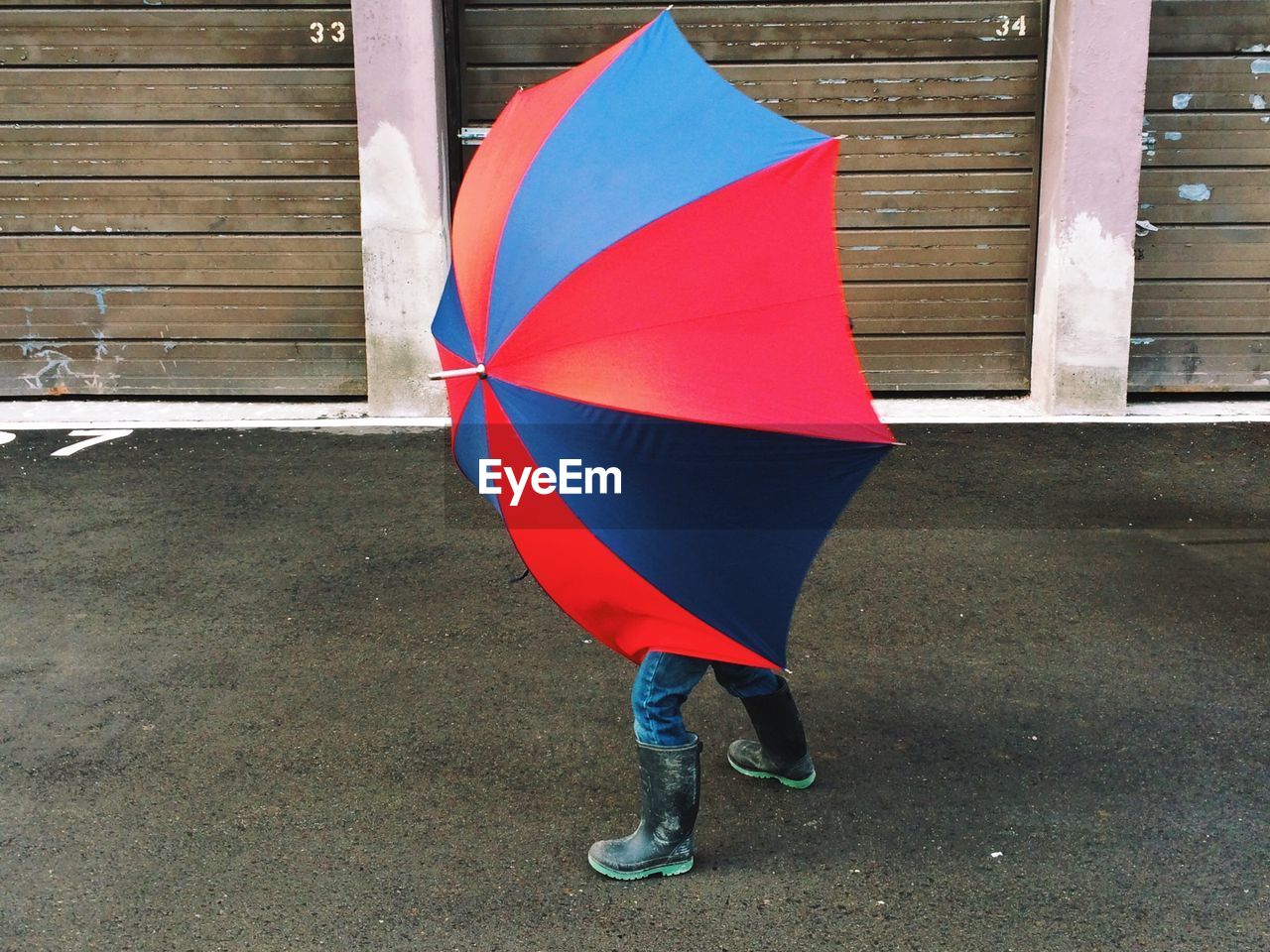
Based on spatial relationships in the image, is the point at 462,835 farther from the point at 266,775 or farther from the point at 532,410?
the point at 532,410

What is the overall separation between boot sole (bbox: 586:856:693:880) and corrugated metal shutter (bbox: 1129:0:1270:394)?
650 cm

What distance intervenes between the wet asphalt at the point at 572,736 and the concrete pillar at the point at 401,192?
1956mm

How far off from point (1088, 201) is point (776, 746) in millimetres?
5736

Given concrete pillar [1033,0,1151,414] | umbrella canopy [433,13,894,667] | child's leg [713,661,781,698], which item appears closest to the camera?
umbrella canopy [433,13,894,667]

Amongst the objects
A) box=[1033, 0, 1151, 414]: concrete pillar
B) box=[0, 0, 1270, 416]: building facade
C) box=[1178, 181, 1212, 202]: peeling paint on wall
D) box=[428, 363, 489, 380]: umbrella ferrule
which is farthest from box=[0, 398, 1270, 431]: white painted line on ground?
box=[428, 363, 489, 380]: umbrella ferrule

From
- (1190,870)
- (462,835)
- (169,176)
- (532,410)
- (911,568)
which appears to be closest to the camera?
(532,410)

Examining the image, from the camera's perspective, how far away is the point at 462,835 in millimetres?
3652

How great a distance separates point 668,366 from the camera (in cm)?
269

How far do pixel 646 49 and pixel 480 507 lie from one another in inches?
157

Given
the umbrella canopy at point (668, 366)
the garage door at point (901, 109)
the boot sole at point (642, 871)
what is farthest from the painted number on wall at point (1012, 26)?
the boot sole at point (642, 871)

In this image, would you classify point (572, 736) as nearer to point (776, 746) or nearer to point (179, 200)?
point (776, 746)

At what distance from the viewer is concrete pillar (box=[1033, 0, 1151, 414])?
824cm

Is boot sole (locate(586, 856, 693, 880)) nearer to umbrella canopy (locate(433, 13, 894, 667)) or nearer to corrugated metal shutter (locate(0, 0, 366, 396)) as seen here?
umbrella canopy (locate(433, 13, 894, 667))

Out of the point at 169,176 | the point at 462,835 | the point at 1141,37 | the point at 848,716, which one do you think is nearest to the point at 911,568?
the point at 848,716
